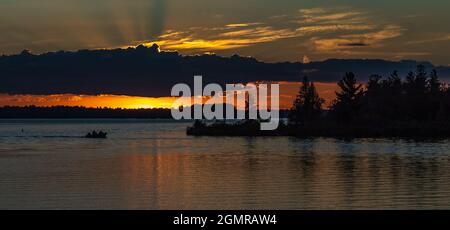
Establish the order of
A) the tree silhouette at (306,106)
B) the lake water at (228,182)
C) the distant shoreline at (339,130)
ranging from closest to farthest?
the lake water at (228,182) < the distant shoreline at (339,130) < the tree silhouette at (306,106)

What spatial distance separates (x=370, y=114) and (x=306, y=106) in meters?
18.0

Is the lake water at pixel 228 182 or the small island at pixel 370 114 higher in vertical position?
the small island at pixel 370 114

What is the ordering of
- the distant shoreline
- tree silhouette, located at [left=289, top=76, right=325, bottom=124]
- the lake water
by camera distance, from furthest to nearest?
1. tree silhouette, located at [left=289, top=76, right=325, bottom=124]
2. the distant shoreline
3. the lake water

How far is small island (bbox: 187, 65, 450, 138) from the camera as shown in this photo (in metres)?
130

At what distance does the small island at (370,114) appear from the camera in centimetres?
13025

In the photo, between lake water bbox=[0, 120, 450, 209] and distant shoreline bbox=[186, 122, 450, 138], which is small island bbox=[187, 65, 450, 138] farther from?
lake water bbox=[0, 120, 450, 209]

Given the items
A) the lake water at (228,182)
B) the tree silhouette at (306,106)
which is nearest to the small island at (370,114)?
the tree silhouette at (306,106)

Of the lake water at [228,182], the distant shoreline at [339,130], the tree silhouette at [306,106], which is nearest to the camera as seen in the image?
the lake water at [228,182]

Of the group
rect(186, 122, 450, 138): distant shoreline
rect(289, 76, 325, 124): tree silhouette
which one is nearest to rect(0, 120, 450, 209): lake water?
rect(186, 122, 450, 138): distant shoreline

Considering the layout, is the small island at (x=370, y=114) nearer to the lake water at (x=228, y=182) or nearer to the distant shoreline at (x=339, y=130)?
the distant shoreline at (x=339, y=130)

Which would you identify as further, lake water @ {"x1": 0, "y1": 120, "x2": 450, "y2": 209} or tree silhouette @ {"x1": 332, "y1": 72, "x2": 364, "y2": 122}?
tree silhouette @ {"x1": 332, "y1": 72, "x2": 364, "y2": 122}

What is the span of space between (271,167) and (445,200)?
23893mm

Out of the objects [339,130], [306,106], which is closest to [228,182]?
[339,130]

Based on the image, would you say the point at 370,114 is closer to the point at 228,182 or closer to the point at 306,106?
the point at 306,106
